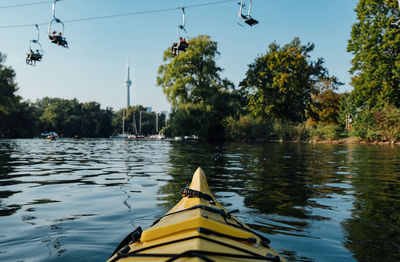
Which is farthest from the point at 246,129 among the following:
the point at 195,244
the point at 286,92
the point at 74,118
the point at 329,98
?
the point at 74,118

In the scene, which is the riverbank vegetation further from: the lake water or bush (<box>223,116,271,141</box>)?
the lake water

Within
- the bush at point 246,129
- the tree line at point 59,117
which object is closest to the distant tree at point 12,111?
the tree line at point 59,117

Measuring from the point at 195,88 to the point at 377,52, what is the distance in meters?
20.2

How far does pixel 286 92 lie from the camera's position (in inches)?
1635

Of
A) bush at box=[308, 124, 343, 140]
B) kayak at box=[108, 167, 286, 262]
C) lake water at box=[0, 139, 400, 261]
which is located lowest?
lake water at box=[0, 139, 400, 261]

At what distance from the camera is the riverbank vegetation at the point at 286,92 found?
1219 inches

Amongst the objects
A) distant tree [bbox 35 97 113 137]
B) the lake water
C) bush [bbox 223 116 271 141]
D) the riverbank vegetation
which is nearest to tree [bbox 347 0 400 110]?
the riverbank vegetation

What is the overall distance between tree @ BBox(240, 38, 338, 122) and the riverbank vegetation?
0.13 m

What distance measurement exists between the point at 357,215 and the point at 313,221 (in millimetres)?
859

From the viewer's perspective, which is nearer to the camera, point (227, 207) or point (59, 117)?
point (227, 207)

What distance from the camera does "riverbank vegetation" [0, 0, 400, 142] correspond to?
30953 millimetres

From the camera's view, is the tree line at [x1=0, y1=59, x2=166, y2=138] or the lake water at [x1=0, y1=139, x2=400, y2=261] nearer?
the lake water at [x1=0, y1=139, x2=400, y2=261]

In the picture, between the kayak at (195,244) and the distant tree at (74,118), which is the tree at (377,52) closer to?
the kayak at (195,244)

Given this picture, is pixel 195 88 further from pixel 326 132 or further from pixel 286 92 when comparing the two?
pixel 326 132
